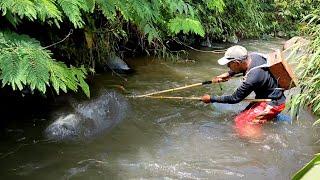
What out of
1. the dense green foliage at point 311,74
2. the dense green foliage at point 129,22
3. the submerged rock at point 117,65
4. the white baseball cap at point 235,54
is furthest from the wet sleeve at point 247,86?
the submerged rock at point 117,65

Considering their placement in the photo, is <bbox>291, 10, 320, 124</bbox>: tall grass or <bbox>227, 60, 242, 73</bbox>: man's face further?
<bbox>227, 60, 242, 73</bbox>: man's face

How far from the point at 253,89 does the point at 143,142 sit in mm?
1766

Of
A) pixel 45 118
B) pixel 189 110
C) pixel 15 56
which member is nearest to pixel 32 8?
pixel 15 56

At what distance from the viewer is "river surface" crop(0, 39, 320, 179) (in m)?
4.14

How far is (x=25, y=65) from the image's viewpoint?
11.1ft

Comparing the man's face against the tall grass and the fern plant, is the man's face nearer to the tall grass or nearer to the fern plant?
the tall grass

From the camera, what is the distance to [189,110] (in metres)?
6.14

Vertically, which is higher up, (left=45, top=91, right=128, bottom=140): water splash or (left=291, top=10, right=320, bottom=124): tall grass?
(left=291, top=10, right=320, bottom=124): tall grass

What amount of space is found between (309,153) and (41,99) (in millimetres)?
3310

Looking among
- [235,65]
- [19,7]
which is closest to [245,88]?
[235,65]

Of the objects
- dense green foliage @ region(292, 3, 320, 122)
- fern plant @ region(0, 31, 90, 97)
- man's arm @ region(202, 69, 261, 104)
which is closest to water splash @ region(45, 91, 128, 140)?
fern plant @ region(0, 31, 90, 97)

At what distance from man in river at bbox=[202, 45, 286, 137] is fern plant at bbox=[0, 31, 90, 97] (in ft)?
8.45

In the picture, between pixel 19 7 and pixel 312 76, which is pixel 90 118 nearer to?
pixel 19 7

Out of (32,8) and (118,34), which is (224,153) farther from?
(118,34)
